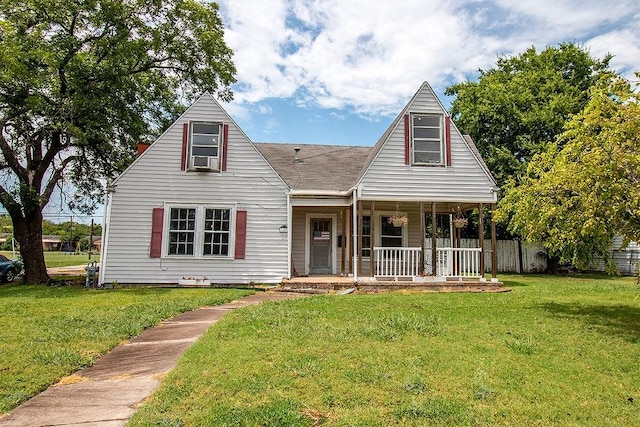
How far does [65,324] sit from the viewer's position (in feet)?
23.4

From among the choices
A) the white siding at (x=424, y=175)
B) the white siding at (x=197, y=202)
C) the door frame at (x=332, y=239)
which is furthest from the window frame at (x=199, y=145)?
the white siding at (x=424, y=175)

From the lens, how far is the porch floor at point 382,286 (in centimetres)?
1265

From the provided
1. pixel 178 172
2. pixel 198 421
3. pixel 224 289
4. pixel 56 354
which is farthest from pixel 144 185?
pixel 198 421

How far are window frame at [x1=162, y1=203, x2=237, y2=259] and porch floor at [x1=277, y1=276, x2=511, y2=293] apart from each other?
90.8 inches

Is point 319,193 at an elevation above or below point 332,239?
above

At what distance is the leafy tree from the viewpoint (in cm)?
681

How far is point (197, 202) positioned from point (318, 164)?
16.9 ft

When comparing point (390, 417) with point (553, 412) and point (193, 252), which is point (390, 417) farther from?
point (193, 252)

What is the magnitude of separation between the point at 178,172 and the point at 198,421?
11510 millimetres

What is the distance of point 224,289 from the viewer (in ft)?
42.4

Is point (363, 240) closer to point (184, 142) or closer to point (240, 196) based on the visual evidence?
point (240, 196)

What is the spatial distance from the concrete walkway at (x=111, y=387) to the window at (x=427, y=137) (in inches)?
381

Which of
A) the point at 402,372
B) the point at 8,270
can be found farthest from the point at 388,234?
the point at 8,270

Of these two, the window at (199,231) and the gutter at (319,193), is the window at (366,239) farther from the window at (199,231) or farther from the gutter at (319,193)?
the window at (199,231)
